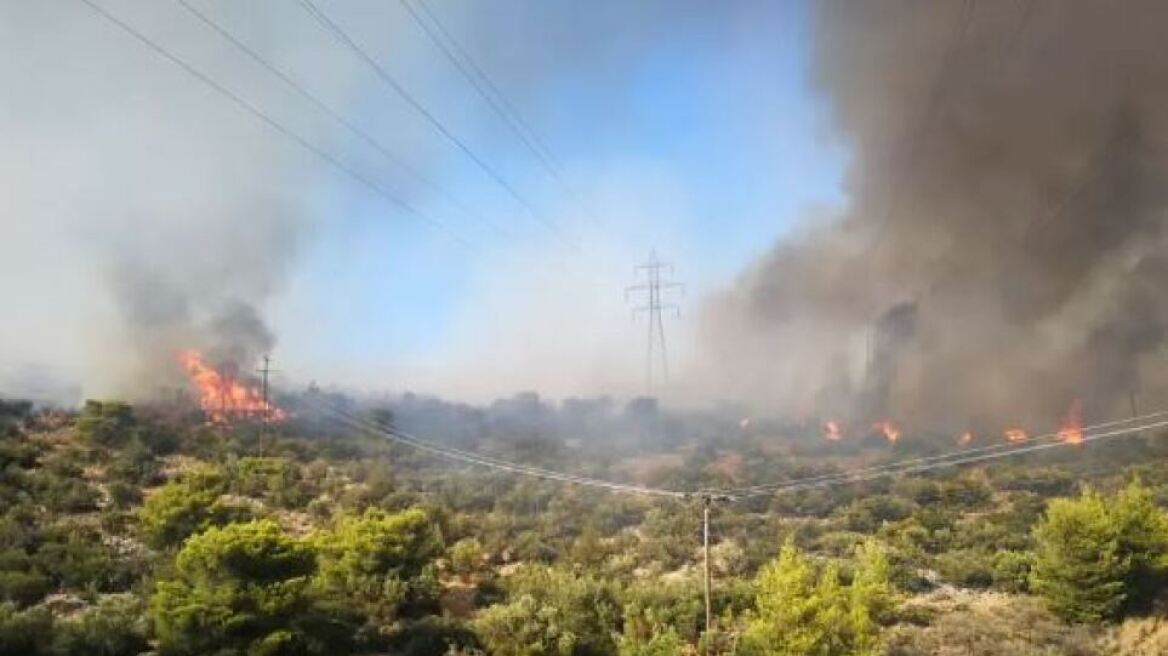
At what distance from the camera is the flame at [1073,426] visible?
54.5 m

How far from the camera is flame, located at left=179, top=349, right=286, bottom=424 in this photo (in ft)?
203

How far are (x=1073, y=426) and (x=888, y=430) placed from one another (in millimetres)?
12117

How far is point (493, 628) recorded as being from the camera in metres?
24.0

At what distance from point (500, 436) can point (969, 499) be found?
35744 mm

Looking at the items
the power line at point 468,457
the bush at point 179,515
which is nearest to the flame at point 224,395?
the power line at point 468,457

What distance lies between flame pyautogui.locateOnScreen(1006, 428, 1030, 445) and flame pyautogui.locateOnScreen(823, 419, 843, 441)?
36.2 ft

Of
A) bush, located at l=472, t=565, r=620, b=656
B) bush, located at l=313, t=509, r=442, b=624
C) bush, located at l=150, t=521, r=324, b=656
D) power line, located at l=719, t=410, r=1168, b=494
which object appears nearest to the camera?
bush, located at l=150, t=521, r=324, b=656

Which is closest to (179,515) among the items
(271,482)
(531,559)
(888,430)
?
(271,482)

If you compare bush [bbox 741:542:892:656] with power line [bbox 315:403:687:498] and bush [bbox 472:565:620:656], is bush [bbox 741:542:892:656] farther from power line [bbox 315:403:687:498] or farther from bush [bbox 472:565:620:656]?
power line [bbox 315:403:687:498]

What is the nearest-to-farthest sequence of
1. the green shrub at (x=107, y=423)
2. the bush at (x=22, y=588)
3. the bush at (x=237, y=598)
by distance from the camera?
the bush at (x=237, y=598)
the bush at (x=22, y=588)
the green shrub at (x=107, y=423)

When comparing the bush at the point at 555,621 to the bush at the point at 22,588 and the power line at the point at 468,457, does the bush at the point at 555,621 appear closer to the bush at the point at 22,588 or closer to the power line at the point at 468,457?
the bush at the point at 22,588

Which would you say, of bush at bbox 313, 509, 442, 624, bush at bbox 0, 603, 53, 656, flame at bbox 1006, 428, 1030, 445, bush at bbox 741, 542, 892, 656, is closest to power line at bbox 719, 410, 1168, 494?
flame at bbox 1006, 428, 1030, 445

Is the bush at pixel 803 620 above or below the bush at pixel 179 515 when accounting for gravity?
below

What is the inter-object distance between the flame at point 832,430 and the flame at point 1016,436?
11.0m
